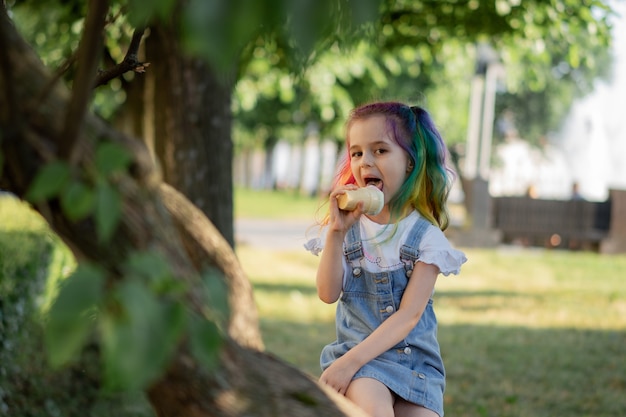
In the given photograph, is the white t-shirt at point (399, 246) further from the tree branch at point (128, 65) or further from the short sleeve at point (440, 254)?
the tree branch at point (128, 65)

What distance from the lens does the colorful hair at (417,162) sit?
3250 millimetres

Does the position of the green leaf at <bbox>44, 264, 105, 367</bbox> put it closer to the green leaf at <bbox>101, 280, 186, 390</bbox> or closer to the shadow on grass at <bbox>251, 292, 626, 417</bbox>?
the green leaf at <bbox>101, 280, 186, 390</bbox>

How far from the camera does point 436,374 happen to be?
3162mm

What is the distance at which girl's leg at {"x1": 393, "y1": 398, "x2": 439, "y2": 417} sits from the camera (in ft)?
10.1

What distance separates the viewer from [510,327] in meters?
10.3

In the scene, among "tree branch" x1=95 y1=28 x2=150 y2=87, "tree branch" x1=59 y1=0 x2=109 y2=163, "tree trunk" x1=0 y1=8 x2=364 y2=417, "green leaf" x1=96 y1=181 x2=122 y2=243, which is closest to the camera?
"green leaf" x1=96 y1=181 x2=122 y2=243

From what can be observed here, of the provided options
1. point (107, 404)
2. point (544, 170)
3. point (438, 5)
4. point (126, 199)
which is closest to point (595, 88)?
point (544, 170)

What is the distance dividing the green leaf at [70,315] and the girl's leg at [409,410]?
6.49 ft

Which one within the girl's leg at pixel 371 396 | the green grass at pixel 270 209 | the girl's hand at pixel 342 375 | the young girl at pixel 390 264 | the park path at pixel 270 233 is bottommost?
the park path at pixel 270 233

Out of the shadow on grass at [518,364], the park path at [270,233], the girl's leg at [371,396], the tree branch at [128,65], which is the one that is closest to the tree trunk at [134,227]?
the tree branch at [128,65]

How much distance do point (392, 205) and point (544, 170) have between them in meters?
69.4

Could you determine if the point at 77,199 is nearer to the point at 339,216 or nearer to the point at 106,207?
the point at 106,207

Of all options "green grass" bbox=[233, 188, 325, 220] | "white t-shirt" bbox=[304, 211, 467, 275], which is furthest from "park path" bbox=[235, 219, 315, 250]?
"white t-shirt" bbox=[304, 211, 467, 275]

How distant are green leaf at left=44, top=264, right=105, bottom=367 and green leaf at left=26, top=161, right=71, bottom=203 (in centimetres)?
17
